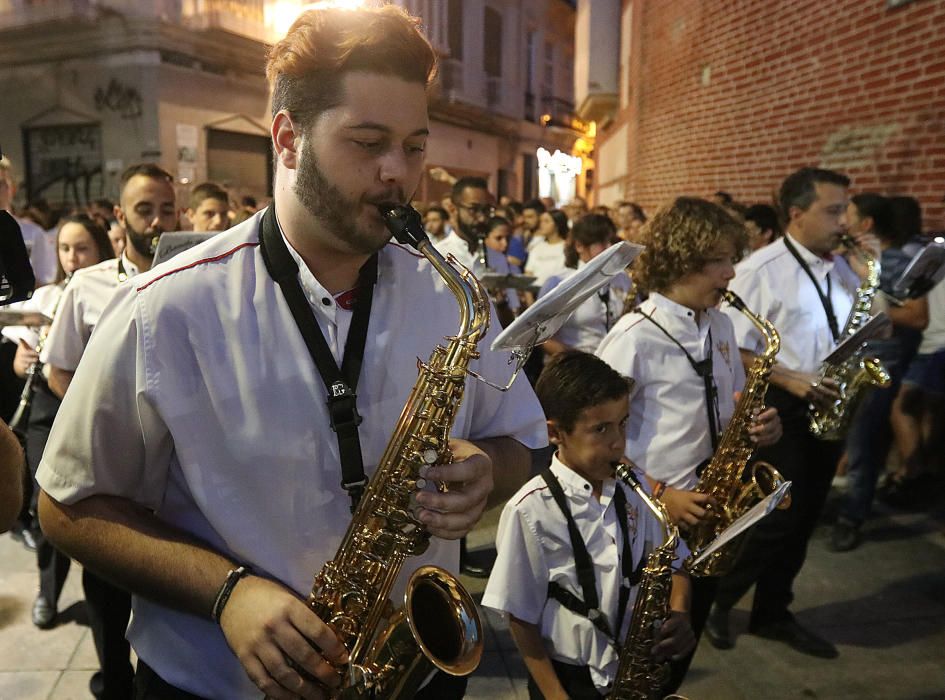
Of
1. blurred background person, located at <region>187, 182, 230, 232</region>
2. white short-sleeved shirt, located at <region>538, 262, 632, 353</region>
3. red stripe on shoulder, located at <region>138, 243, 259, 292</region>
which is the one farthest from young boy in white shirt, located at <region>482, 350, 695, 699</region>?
blurred background person, located at <region>187, 182, 230, 232</region>

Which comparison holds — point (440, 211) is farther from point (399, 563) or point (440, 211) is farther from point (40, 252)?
point (399, 563)

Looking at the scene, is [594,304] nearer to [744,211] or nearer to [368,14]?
[744,211]

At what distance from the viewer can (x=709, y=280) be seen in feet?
10.3

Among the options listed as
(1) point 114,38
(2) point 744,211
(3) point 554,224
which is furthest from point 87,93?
(2) point 744,211

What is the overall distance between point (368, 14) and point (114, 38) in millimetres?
14126

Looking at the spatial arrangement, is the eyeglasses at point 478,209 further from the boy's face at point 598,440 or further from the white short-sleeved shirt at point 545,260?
the boy's face at point 598,440

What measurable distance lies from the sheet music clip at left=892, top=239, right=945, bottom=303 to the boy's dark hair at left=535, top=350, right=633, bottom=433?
2.25m

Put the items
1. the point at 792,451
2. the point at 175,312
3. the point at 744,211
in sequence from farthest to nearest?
the point at 744,211 → the point at 792,451 → the point at 175,312

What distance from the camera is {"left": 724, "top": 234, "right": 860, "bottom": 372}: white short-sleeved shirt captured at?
390cm

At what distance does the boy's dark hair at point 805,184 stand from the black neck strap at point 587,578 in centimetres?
237

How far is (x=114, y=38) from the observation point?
13398 millimetres

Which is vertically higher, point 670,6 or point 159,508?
point 670,6

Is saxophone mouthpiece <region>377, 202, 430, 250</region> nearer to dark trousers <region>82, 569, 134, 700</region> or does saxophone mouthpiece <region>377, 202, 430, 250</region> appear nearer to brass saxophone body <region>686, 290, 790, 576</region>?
brass saxophone body <region>686, 290, 790, 576</region>

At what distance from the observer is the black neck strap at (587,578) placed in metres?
2.46
